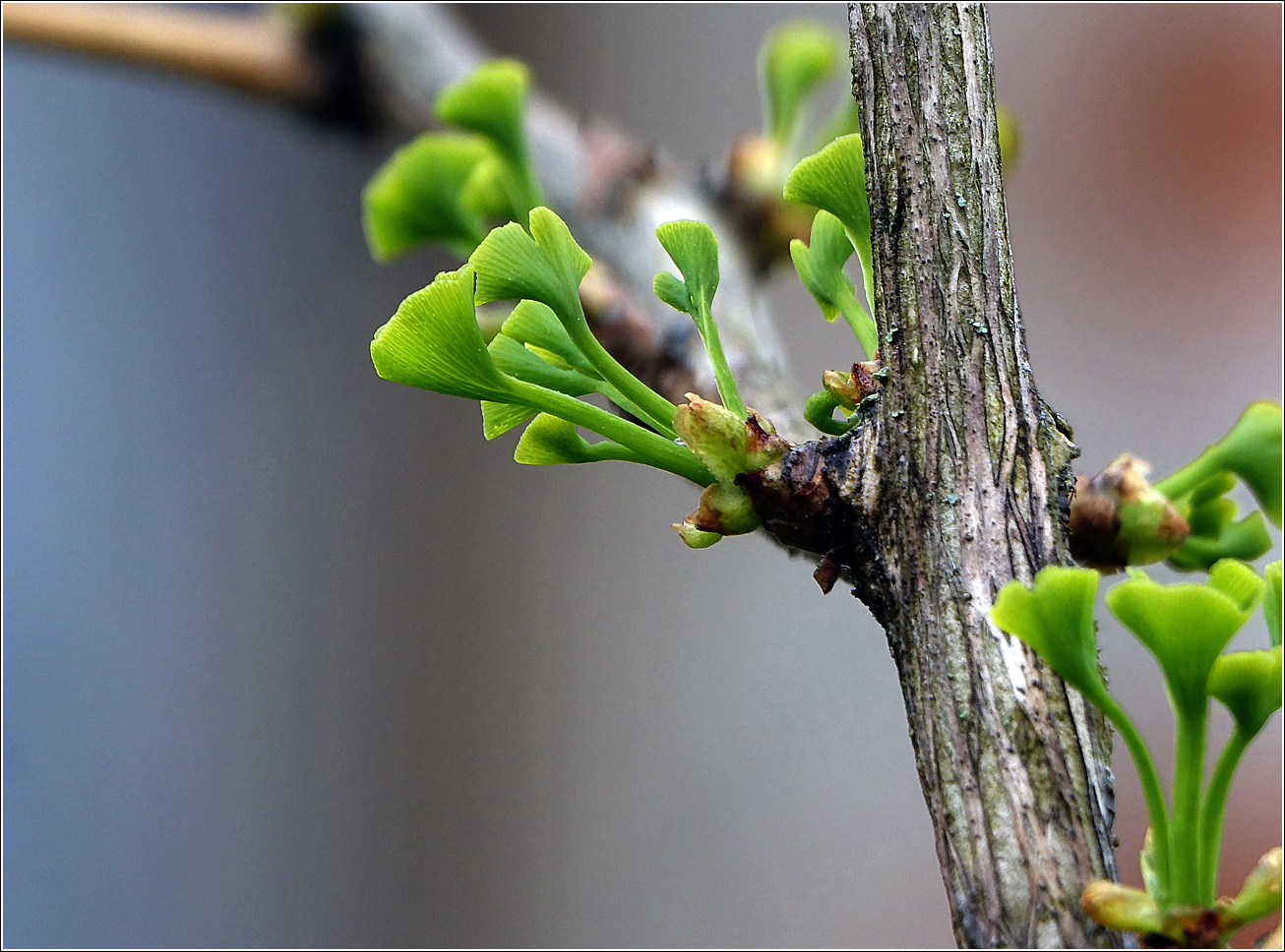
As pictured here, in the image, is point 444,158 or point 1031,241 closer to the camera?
point 444,158

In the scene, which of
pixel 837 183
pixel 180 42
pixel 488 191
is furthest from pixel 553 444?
pixel 180 42

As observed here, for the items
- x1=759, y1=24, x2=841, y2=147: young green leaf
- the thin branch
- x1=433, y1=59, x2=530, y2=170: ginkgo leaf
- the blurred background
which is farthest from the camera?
the blurred background

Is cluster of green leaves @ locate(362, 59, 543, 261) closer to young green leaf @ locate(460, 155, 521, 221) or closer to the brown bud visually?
young green leaf @ locate(460, 155, 521, 221)

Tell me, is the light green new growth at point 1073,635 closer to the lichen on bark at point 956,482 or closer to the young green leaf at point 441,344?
the lichen on bark at point 956,482

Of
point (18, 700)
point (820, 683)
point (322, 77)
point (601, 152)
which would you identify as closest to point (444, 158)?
point (601, 152)

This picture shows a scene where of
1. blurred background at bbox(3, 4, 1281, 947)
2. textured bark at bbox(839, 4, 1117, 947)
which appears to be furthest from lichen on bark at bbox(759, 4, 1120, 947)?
blurred background at bbox(3, 4, 1281, 947)

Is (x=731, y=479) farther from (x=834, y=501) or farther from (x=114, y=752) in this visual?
(x=114, y=752)

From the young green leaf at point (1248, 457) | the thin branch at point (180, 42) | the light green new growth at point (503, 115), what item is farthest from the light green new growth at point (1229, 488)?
the thin branch at point (180, 42)
